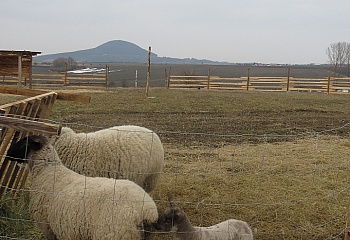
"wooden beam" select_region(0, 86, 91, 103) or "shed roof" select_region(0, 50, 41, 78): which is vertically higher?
"shed roof" select_region(0, 50, 41, 78)

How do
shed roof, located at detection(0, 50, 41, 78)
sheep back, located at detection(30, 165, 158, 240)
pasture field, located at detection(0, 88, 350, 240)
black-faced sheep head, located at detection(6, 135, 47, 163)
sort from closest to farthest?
sheep back, located at detection(30, 165, 158, 240) → black-faced sheep head, located at detection(6, 135, 47, 163) → pasture field, located at detection(0, 88, 350, 240) → shed roof, located at detection(0, 50, 41, 78)

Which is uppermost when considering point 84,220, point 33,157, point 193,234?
point 33,157

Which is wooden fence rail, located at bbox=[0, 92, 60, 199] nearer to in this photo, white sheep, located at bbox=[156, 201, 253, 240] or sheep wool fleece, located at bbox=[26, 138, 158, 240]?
sheep wool fleece, located at bbox=[26, 138, 158, 240]

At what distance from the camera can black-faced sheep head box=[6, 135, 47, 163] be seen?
3951 mm

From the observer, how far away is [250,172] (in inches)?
287

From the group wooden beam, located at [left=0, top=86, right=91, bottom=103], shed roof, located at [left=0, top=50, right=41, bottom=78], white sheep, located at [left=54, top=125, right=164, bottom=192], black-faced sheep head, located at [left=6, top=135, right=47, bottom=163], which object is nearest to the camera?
black-faced sheep head, located at [left=6, top=135, right=47, bottom=163]

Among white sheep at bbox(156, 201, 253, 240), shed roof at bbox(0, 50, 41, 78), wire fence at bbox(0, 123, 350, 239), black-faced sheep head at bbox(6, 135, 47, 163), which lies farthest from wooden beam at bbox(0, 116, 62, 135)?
shed roof at bbox(0, 50, 41, 78)

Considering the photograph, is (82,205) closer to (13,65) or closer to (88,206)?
(88,206)

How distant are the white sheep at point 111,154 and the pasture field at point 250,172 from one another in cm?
30

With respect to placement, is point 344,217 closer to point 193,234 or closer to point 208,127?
point 193,234

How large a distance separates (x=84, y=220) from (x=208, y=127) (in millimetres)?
8646

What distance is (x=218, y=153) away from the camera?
873 cm

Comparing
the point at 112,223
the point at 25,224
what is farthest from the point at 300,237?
the point at 25,224

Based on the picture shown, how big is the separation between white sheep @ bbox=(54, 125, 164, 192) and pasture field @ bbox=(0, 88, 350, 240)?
30 centimetres
